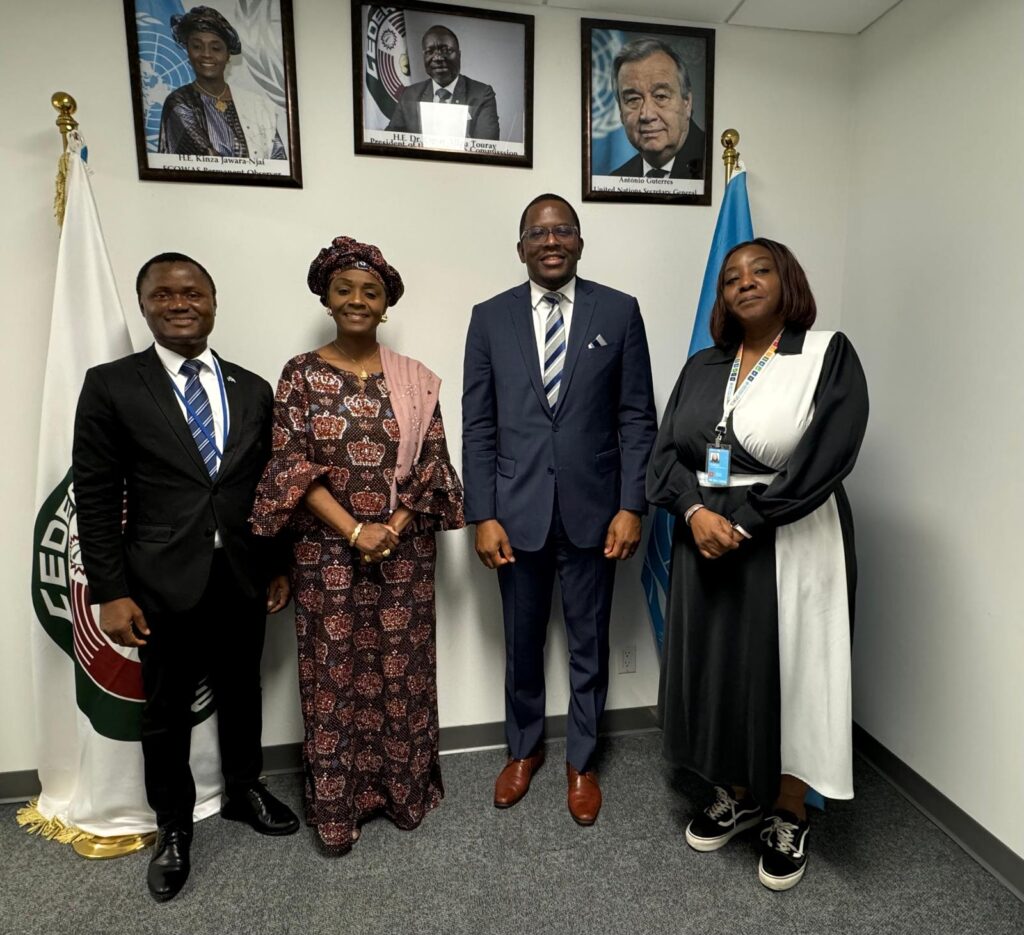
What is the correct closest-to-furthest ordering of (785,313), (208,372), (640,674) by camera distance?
(785,313) → (208,372) → (640,674)

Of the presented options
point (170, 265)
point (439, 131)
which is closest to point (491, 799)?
point (170, 265)

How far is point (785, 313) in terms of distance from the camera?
1630 mm

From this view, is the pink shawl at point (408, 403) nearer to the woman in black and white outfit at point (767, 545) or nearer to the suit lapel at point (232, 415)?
the suit lapel at point (232, 415)

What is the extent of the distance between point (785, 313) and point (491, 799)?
1.76m

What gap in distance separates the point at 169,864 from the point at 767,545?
1842 millimetres

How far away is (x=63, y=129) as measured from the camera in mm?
1814

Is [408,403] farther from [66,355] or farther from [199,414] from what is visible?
[66,355]

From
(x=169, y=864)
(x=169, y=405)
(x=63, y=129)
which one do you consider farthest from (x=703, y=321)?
(x=169, y=864)

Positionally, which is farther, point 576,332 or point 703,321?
point 703,321

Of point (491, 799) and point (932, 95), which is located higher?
point (932, 95)

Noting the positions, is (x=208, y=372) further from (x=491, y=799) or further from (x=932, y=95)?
(x=932, y=95)

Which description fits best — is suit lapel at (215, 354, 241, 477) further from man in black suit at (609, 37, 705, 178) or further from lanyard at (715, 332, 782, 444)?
man in black suit at (609, 37, 705, 178)

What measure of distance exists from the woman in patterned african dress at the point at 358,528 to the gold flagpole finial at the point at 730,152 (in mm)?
1251

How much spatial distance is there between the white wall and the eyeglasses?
116 centimetres
